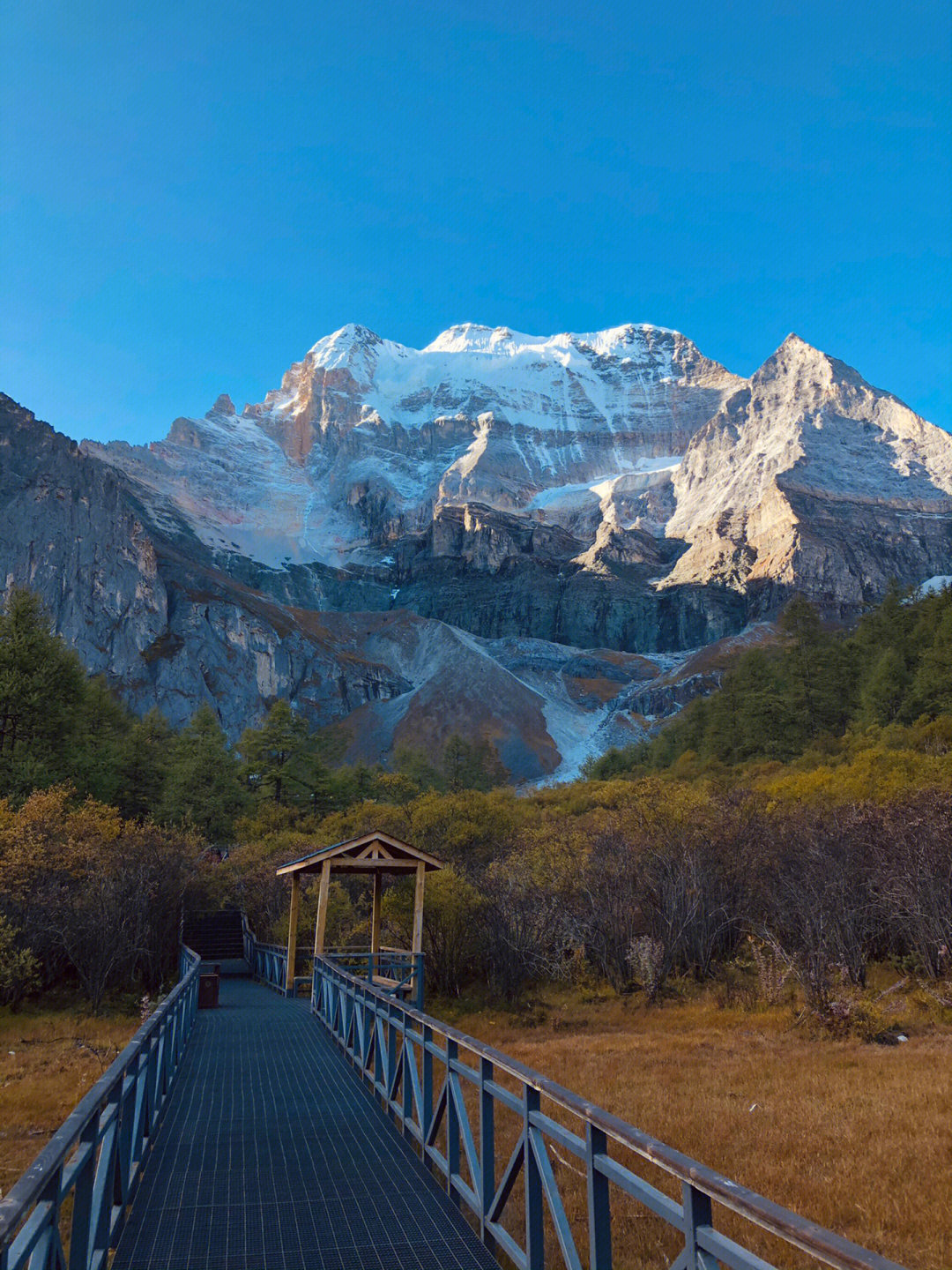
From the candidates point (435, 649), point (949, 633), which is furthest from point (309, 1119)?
point (435, 649)

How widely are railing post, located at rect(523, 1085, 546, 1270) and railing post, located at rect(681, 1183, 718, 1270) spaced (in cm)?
155

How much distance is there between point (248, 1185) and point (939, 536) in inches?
6816

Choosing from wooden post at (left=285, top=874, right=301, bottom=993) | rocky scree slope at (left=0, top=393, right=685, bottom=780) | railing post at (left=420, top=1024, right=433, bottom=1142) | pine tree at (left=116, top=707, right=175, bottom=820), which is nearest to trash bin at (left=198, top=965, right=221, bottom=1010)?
wooden post at (left=285, top=874, right=301, bottom=993)

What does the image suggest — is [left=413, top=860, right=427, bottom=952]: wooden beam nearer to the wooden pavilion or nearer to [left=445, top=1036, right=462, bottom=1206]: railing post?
the wooden pavilion

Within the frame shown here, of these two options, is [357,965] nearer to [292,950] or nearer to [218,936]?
[292,950]

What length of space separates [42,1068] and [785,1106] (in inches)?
396

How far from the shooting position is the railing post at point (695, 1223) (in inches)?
106

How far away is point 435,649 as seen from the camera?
427ft

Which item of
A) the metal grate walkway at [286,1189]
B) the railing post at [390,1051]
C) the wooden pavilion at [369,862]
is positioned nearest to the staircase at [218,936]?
the wooden pavilion at [369,862]

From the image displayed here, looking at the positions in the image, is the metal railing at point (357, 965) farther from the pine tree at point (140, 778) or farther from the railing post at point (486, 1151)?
the pine tree at point (140, 778)

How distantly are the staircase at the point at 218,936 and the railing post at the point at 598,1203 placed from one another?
23.4m

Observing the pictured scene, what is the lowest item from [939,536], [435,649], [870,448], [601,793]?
[601,793]

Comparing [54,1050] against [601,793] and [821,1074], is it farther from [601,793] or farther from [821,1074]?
[601,793]

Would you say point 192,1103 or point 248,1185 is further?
point 192,1103
